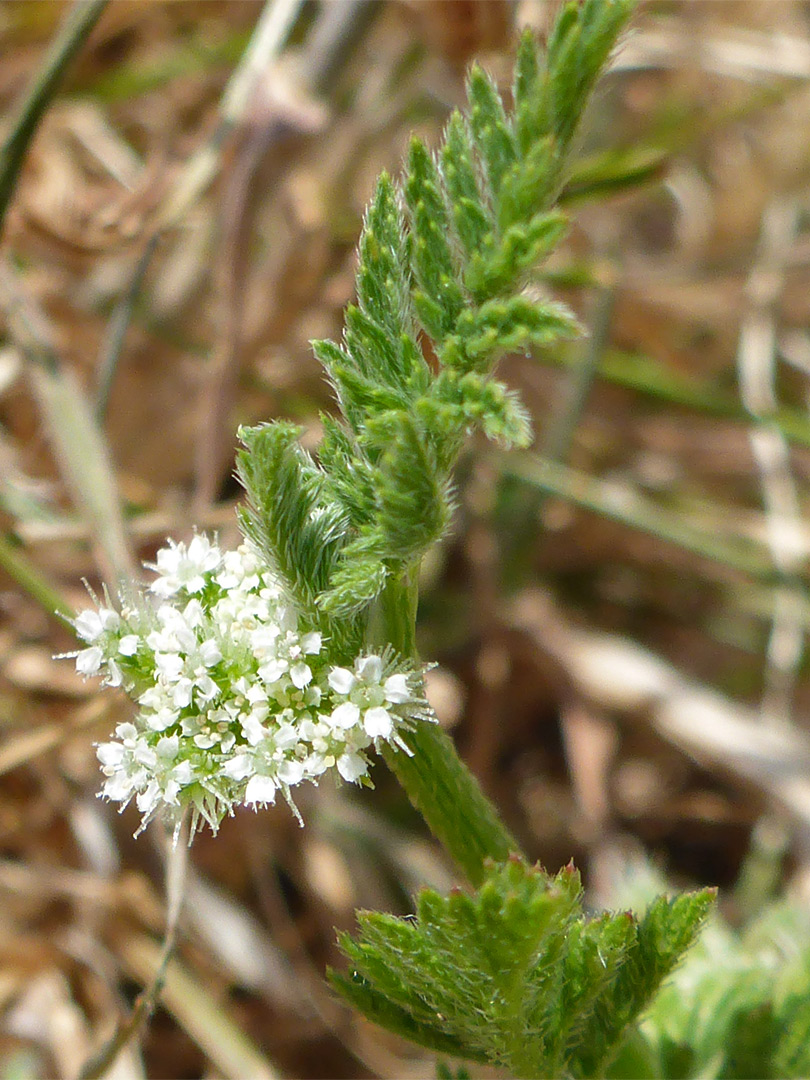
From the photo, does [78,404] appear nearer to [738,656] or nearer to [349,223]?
[349,223]

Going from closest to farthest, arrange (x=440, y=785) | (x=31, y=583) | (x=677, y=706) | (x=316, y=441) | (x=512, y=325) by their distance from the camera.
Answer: (x=512, y=325), (x=440, y=785), (x=31, y=583), (x=316, y=441), (x=677, y=706)

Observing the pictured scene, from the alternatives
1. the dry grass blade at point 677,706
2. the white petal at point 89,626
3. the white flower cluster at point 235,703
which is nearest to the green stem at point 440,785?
the white flower cluster at point 235,703

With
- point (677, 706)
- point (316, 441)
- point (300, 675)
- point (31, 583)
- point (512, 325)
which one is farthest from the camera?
point (677, 706)

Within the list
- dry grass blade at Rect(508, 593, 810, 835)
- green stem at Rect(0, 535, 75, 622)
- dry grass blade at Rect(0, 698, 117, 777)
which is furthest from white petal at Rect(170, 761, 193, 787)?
dry grass blade at Rect(508, 593, 810, 835)

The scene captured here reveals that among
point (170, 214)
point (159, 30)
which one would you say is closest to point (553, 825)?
point (170, 214)

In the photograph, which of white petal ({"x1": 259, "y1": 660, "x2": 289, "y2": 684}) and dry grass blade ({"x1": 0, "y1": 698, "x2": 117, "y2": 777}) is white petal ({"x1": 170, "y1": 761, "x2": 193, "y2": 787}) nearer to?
white petal ({"x1": 259, "y1": 660, "x2": 289, "y2": 684})

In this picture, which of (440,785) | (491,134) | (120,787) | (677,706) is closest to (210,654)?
(120,787)

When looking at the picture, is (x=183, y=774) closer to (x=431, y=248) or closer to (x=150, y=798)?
(x=150, y=798)

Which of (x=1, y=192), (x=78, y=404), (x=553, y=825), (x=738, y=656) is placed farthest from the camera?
(x=738, y=656)
